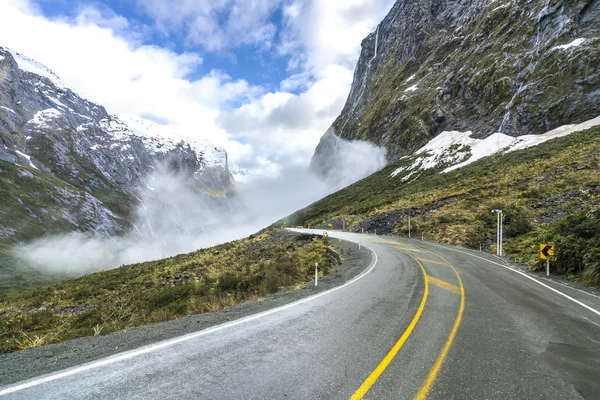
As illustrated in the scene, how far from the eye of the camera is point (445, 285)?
1117 centimetres

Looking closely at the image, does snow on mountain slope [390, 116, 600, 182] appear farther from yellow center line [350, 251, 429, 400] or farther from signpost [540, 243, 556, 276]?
yellow center line [350, 251, 429, 400]

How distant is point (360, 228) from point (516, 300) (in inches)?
1361

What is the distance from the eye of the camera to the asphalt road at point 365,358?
368cm

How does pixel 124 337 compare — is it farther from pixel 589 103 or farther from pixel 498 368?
pixel 589 103

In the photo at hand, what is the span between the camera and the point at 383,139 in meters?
112

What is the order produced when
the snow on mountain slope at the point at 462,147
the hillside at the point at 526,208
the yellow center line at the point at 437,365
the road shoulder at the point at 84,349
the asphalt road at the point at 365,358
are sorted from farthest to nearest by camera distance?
the snow on mountain slope at the point at 462,147
the hillside at the point at 526,208
the road shoulder at the point at 84,349
the yellow center line at the point at 437,365
the asphalt road at the point at 365,358

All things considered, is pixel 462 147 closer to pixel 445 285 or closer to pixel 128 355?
pixel 445 285

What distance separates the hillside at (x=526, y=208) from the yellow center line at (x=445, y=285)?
6.03m

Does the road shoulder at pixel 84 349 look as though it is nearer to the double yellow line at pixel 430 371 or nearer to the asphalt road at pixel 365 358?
the asphalt road at pixel 365 358

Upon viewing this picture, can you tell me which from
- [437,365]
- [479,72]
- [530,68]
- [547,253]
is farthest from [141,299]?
[479,72]

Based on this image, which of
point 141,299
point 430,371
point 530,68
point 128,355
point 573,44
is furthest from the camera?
point 530,68

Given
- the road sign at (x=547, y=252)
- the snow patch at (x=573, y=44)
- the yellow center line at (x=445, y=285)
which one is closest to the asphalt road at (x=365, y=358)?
the yellow center line at (x=445, y=285)

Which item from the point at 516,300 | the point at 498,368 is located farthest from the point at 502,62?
the point at 498,368

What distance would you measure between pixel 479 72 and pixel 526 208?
71.8 meters
